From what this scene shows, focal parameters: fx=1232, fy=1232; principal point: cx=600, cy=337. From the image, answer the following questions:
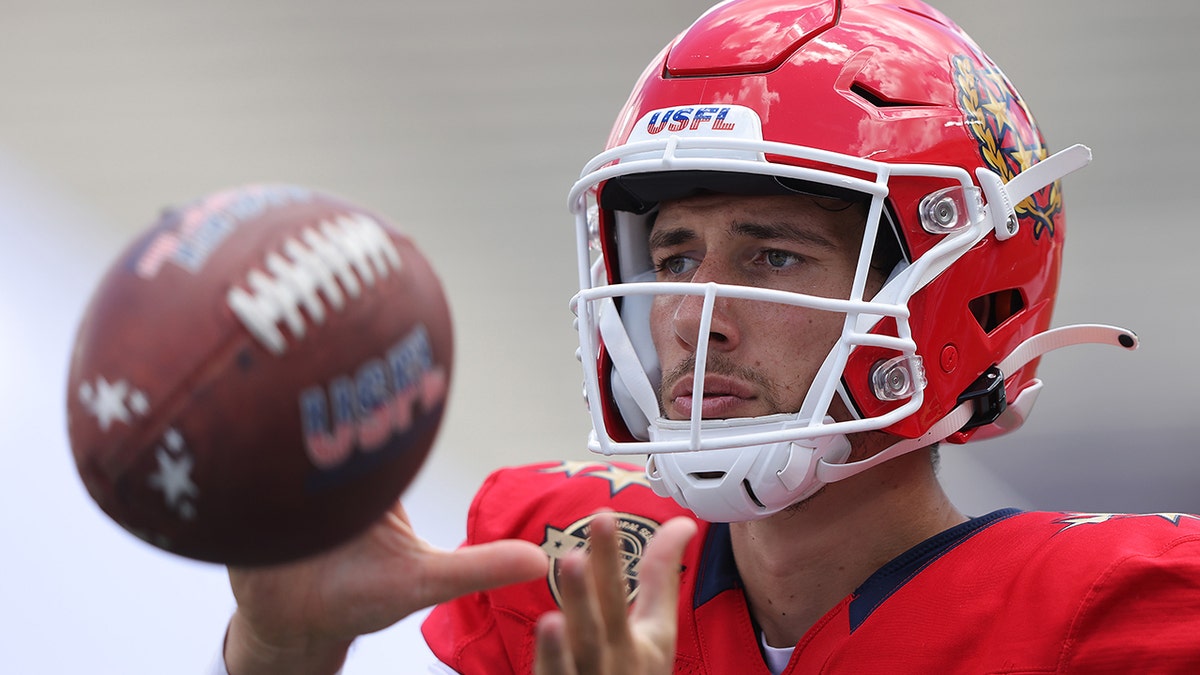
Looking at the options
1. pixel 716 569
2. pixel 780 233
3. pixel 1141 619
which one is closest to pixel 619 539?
pixel 716 569

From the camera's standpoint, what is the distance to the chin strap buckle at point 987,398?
63.9 inches

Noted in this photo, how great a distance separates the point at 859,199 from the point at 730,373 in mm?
283

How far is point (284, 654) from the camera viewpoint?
1281 mm

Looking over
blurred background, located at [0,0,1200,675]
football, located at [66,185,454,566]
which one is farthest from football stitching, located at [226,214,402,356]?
blurred background, located at [0,0,1200,675]

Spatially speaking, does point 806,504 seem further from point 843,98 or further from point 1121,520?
point 843,98

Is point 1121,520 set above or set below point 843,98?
below

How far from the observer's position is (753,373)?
1.54m

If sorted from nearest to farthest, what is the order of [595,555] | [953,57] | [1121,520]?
[595,555]
[1121,520]
[953,57]

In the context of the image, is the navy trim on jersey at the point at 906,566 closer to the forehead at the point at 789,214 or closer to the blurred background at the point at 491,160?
the forehead at the point at 789,214

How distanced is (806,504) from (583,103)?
10.1 ft

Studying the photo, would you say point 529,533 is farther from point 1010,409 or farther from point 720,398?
point 1010,409

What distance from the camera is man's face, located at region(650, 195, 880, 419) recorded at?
1541mm

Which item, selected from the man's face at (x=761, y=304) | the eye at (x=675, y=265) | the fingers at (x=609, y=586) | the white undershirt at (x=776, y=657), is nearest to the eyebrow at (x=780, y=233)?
the man's face at (x=761, y=304)

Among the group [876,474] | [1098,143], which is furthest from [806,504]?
[1098,143]
